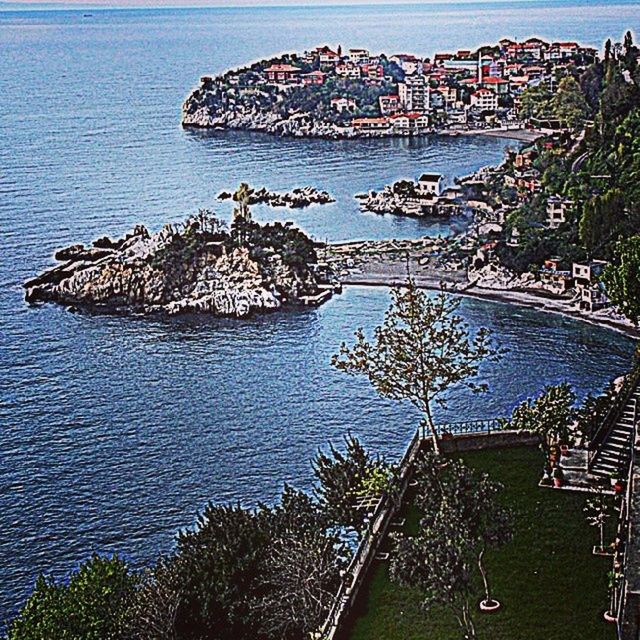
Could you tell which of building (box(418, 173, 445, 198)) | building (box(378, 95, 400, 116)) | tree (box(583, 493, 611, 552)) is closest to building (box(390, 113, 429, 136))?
building (box(378, 95, 400, 116))

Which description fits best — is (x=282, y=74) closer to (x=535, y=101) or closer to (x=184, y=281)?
(x=535, y=101)

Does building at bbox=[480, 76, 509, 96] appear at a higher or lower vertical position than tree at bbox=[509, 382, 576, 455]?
lower

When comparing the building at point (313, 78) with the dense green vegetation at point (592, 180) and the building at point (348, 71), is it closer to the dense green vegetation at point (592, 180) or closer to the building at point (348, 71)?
the building at point (348, 71)

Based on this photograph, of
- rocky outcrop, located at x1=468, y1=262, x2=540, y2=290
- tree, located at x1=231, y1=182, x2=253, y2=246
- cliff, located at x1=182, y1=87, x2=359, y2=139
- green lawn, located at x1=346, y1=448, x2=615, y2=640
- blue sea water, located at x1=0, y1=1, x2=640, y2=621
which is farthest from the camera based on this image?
cliff, located at x1=182, y1=87, x2=359, y2=139

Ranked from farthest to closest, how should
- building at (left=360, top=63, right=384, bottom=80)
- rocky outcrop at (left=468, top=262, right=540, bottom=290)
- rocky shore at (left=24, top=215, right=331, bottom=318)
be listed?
building at (left=360, top=63, right=384, bottom=80)
rocky outcrop at (left=468, top=262, right=540, bottom=290)
rocky shore at (left=24, top=215, right=331, bottom=318)

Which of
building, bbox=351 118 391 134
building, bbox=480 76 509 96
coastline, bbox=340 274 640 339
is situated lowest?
coastline, bbox=340 274 640 339

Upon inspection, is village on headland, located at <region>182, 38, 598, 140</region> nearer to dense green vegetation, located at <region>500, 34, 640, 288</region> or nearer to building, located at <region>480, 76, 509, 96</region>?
building, located at <region>480, 76, 509, 96</region>

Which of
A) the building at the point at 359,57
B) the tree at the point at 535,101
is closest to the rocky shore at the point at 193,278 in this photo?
the tree at the point at 535,101
